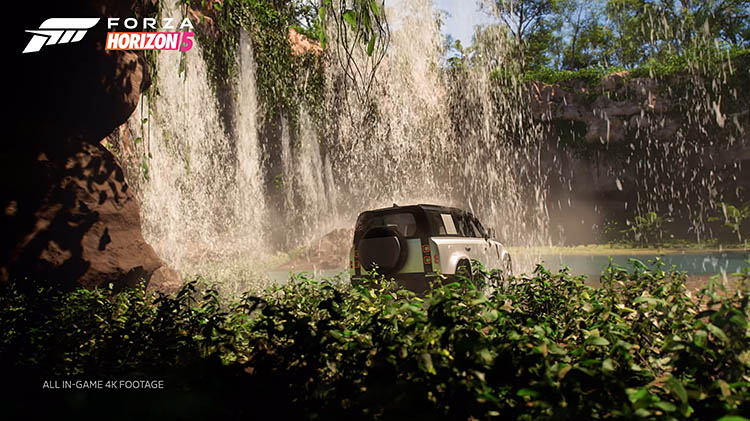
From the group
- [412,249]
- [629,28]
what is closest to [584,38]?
[629,28]

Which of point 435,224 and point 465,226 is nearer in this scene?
point 435,224

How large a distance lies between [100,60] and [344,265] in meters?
12.1

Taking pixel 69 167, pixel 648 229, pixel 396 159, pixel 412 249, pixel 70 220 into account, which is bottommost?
pixel 412 249

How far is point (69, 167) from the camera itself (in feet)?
21.3

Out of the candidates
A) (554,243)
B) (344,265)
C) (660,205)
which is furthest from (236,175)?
(660,205)

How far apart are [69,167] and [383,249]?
205 inches

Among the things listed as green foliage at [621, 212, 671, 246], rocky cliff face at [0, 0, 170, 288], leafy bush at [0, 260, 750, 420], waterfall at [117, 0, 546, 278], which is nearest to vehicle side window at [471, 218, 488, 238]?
leafy bush at [0, 260, 750, 420]

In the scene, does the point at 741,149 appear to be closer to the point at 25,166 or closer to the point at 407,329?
the point at 407,329

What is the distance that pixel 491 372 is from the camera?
204 centimetres

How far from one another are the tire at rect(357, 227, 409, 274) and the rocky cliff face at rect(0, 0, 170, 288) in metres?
4.02

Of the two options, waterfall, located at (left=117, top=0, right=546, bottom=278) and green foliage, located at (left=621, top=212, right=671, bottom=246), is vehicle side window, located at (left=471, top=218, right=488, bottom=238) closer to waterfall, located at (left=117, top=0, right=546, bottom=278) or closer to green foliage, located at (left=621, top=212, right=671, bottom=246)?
waterfall, located at (left=117, top=0, right=546, bottom=278)

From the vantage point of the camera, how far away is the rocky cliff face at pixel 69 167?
19.4 ft

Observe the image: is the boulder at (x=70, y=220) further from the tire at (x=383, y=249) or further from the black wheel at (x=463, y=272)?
the black wheel at (x=463, y=272)

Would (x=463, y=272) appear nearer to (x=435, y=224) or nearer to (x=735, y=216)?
(x=435, y=224)
